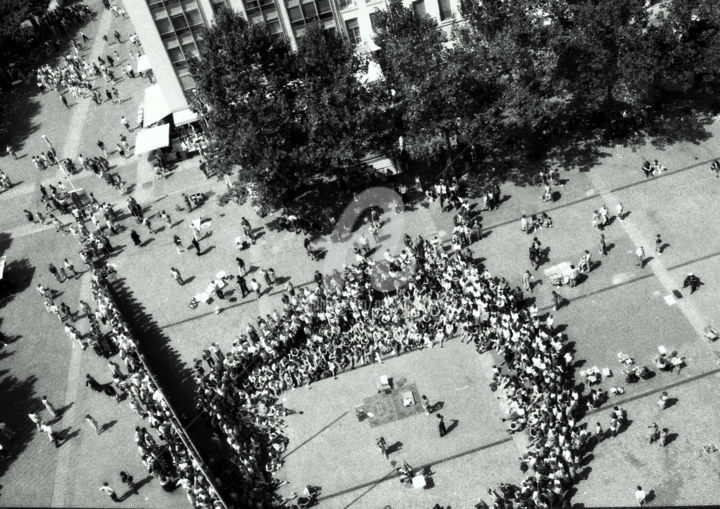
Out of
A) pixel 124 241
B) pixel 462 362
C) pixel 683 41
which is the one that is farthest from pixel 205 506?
pixel 683 41

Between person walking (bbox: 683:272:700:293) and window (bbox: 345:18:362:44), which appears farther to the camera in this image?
window (bbox: 345:18:362:44)

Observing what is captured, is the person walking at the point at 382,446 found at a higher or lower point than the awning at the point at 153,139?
lower

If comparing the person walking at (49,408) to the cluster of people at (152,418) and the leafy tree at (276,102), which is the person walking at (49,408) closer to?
the cluster of people at (152,418)

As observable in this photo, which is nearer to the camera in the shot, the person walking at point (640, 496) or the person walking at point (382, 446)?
the person walking at point (640, 496)

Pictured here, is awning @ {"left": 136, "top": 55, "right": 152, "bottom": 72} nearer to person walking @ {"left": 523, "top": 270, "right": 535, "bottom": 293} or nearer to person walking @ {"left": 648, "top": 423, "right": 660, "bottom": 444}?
person walking @ {"left": 523, "top": 270, "right": 535, "bottom": 293}

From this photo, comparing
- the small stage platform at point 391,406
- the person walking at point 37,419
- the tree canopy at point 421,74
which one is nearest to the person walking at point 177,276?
the tree canopy at point 421,74

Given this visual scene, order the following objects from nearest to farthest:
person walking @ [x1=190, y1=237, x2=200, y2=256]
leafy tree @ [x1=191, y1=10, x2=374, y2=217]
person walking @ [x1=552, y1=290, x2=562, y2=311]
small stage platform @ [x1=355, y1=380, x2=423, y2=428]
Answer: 1. small stage platform @ [x1=355, y1=380, x2=423, y2=428]
2. person walking @ [x1=552, y1=290, x2=562, y2=311]
3. leafy tree @ [x1=191, y1=10, x2=374, y2=217]
4. person walking @ [x1=190, y1=237, x2=200, y2=256]

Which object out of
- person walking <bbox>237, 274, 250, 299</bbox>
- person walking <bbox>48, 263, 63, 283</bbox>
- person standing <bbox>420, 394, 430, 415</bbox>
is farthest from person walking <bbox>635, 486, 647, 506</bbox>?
person walking <bbox>48, 263, 63, 283</bbox>
